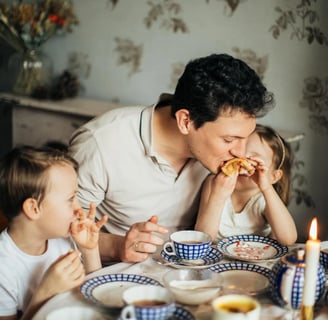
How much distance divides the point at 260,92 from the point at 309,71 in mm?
965

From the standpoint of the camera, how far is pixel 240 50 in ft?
9.57

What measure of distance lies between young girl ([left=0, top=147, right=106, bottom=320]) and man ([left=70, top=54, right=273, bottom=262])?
0.19 m

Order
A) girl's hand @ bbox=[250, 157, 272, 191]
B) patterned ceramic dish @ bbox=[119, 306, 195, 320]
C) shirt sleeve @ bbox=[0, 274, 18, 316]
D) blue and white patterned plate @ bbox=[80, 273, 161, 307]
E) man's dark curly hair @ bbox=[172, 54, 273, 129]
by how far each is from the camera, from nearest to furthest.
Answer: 1. patterned ceramic dish @ bbox=[119, 306, 195, 320]
2. blue and white patterned plate @ bbox=[80, 273, 161, 307]
3. shirt sleeve @ bbox=[0, 274, 18, 316]
4. man's dark curly hair @ bbox=[172, 54, 273, 129]
5. girl's hand @ bbox=[250, 157, 272, 191]

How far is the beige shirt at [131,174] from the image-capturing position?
2041 mm

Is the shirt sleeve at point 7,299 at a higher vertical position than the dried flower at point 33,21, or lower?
lower

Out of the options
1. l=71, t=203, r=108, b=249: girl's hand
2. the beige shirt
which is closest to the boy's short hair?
l=71, t=203, r=108, b=249: girl's hand

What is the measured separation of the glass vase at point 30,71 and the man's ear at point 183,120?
1.59m

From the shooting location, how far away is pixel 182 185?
6.93 feet

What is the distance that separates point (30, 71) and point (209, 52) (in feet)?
3.33

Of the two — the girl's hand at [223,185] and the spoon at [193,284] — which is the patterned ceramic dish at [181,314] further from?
the girl's hand at [223,185]

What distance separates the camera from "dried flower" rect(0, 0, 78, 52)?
326 centimetres

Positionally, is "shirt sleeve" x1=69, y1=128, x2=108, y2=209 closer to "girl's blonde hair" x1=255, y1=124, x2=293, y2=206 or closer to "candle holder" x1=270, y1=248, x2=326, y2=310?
"girl's blonde hair" x1=255, y1=124, x2=293, y2=206

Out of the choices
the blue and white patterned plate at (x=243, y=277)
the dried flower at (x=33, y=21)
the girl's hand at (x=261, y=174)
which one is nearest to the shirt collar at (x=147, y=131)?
the girl's hand at (x=261, y=174)

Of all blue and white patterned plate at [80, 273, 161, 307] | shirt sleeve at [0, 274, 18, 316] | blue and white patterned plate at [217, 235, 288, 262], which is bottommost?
shirt sleeve at [0, 274, 18, 316]
